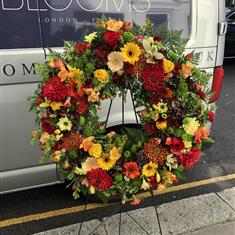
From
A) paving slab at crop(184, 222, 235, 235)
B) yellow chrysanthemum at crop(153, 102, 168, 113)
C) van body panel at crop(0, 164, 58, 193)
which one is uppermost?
yellow chrysanthemum at crop(153, 102, 168, 113)

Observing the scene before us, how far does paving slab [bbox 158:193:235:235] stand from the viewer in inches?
130

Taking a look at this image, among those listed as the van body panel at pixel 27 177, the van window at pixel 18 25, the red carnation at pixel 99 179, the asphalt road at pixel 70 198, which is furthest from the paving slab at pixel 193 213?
the van window at pixel 18 25

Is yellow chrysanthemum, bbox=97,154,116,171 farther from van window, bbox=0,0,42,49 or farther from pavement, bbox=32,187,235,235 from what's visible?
van window, bbox=0,0,42,49

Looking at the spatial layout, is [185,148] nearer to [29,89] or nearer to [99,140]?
[99,140]

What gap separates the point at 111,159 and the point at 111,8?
1.36 meters

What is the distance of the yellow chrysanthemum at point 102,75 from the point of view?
227cm

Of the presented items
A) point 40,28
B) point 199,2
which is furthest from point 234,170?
point 40,28

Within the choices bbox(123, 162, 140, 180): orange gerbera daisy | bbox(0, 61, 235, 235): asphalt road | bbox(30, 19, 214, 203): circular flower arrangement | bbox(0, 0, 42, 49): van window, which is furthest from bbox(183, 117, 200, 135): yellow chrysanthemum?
bbox(0, 61, 235, 235): asphalt road

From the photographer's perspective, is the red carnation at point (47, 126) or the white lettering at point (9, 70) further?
the white lettering at point (9, 70)

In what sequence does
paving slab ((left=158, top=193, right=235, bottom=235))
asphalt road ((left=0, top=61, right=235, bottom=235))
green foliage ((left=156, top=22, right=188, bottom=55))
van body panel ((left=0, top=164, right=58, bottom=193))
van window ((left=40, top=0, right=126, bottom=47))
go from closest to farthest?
1. green foliage ((left=156, top=22, right=188, bottom=55))
2. van window ((left=40, top=0, right=126, bottom=47))
3. van body panel ((left=0, top=164, right=58, bottom=193))
4. paving slab ((left=158, top=193, right=235, bottom=235))
5. asphalt road ((left=0, top=61, right=235, bottom=235))

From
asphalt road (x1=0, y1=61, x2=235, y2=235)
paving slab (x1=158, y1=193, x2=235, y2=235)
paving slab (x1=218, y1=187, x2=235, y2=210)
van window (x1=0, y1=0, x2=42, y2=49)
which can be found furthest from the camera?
paving slab (x1=218, y1=187, x2=235, y2=210)

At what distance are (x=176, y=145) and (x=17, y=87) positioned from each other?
131 cm

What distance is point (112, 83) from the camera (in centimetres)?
235

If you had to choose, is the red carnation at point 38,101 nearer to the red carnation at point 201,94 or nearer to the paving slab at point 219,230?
the red carnation at point 201,94
